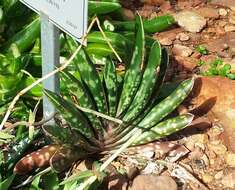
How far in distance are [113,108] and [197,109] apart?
0.52 meters

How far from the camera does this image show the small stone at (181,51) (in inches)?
130

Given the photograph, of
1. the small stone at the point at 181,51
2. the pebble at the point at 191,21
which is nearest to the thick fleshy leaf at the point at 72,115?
the small stone at the point at 181,51

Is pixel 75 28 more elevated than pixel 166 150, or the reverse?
pixel 75 28

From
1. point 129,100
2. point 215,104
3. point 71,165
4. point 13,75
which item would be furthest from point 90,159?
point 215,104

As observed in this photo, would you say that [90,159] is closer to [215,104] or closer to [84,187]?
[84,187]

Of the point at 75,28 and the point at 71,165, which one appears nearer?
the point at 75,28

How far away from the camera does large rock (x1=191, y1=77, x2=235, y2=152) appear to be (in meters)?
2.90

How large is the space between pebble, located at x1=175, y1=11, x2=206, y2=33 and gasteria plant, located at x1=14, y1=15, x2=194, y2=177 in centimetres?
95

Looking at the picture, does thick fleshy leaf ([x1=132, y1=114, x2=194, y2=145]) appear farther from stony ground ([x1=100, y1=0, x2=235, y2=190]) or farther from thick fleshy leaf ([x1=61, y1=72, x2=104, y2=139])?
thick fleshy leaf ([x1=61, y1=72, x2=104, y2=139])

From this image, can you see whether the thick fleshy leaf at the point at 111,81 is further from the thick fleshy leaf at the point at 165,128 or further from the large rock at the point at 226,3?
the large rock at the point at 226,3

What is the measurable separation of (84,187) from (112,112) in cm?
46

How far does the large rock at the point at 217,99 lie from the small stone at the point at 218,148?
102 mm

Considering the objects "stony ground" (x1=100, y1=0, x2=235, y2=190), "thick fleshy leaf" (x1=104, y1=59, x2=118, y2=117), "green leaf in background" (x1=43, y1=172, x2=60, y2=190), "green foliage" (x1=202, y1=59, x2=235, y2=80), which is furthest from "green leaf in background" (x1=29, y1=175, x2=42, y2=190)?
"green foliage" (x1=202, y1=59, x2=235, y2=80)

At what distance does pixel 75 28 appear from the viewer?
210 centimetres
